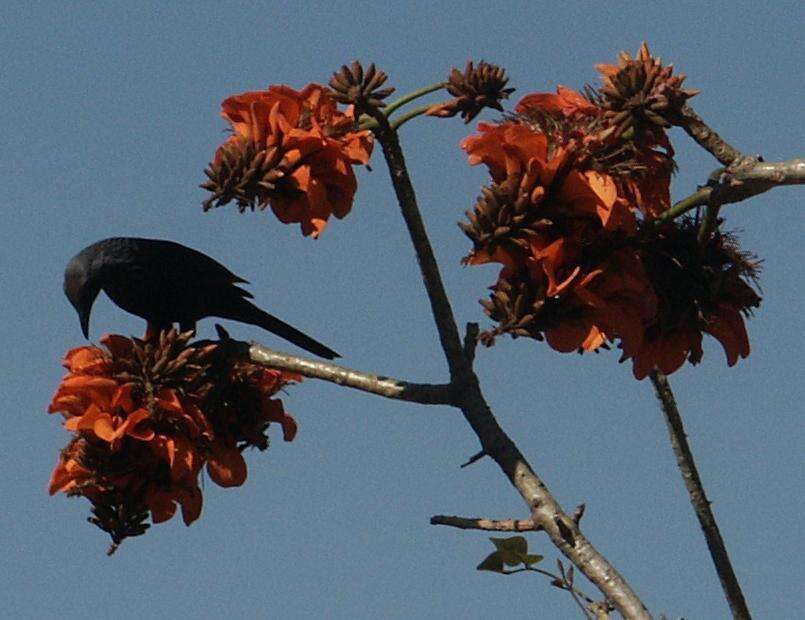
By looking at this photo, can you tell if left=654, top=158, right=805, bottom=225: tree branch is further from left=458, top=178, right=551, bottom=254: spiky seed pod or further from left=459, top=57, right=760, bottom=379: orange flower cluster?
left=458, top=178, right=551, bottom=254: spiky seed pod

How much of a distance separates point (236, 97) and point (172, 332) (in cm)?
60

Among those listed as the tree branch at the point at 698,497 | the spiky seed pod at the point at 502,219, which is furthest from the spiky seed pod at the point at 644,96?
the tree branch at the point at 698,497

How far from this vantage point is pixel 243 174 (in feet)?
10.0

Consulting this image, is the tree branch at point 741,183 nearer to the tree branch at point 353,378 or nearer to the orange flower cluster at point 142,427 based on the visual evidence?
the tree branch at point 353,378

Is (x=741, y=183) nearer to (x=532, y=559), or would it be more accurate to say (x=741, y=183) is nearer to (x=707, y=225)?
(x=707, y=225)

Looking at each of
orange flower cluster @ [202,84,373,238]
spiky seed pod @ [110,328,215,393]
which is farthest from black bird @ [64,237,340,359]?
orange flower cluster @ [202,84,373,238]

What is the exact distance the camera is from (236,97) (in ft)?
10.5

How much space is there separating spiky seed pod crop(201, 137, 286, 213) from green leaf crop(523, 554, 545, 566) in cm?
102

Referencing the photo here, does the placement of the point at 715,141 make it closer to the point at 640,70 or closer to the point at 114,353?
the point at 640,70

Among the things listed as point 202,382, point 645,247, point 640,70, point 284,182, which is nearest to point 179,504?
point 202,382

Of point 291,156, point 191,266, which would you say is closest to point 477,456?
point 291,156

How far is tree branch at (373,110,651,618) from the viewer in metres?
2.84

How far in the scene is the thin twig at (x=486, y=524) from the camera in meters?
3.00

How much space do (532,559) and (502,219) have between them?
88 cm
